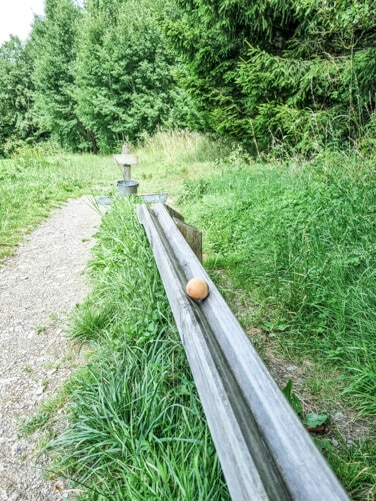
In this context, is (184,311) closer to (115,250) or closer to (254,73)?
(115,250)

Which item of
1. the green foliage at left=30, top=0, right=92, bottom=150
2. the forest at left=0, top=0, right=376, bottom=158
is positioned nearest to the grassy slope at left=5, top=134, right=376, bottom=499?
the forest at left=0, top=0, right=376, bottom=158

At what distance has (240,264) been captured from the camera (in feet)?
9.28

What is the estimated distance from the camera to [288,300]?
7.07 ft

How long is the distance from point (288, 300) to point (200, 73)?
6155 millimetres

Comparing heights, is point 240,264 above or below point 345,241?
below

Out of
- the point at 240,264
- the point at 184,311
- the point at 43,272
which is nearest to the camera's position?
the point at 184,311

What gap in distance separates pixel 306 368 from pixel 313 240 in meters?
1.07

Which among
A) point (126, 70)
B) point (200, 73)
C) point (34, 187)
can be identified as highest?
point (126, 70)

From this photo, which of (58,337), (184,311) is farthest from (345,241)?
(58,337)

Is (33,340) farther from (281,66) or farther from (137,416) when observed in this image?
(281,66)

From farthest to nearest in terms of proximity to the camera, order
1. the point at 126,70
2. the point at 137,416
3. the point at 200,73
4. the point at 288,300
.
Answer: the point at 126,70
the point at 200,73
the point at 288,300
the point at 137,416

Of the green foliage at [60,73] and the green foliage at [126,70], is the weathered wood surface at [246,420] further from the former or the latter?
the green foliage at [60,73]

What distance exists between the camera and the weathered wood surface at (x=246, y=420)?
0.71m

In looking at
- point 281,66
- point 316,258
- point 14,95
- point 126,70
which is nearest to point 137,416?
point 316,258
